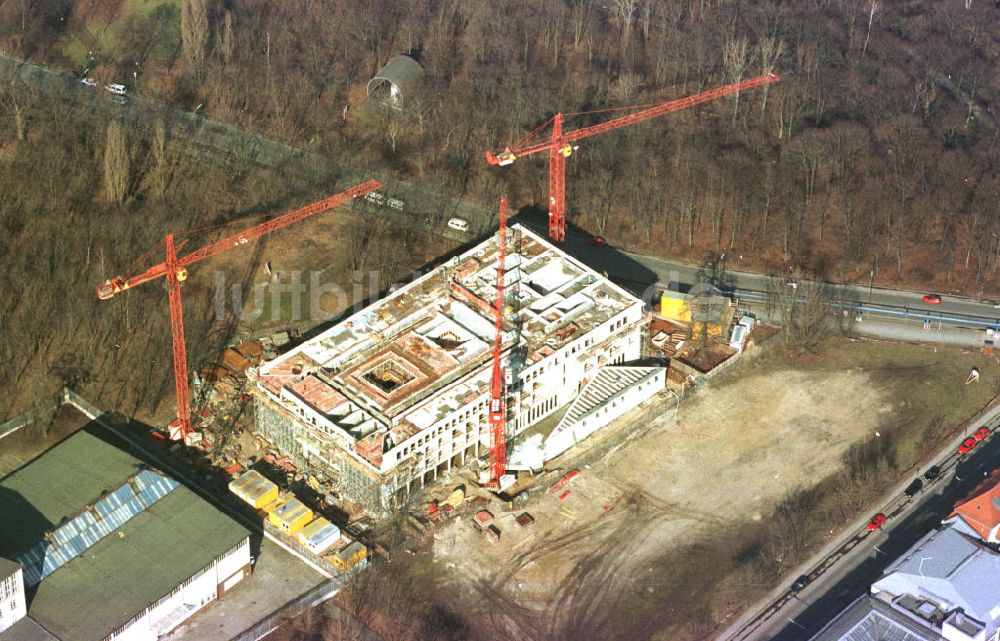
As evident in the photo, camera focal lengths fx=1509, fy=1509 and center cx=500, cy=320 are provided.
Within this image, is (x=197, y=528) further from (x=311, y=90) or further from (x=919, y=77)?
(x=919, y=77)

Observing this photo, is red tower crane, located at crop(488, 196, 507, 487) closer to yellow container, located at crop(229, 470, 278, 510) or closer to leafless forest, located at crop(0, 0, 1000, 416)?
yellow container, located at crop(229, 470, 278, 510)

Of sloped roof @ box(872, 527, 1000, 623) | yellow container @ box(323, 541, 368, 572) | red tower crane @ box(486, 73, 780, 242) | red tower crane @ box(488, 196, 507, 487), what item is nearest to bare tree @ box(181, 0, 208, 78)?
red tower crane @ box(486, 73, 780, 242)

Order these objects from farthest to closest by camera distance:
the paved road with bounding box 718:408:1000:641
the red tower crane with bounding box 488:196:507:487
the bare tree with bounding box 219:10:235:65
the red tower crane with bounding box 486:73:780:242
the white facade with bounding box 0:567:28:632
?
1. the bare tree with bounding box 219:10:235:65
2. the red tower crane with bounding box 486:73:780:242
3. the red tower crane with bounding box 488:196:507:487
4. the paved road with bounding box 718:408:1000:641
5. the white facade with bounding box 0:567:28:632

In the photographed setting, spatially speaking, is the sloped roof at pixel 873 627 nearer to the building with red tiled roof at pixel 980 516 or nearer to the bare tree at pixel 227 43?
the building with red tiled roof at pixel 980 516

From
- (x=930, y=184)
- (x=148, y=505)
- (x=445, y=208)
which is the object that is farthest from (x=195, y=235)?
(x=930, y=184)

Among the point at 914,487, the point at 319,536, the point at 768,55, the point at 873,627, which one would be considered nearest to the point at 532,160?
the point at 768,55

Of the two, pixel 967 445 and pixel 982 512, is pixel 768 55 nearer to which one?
pixel 967 445
